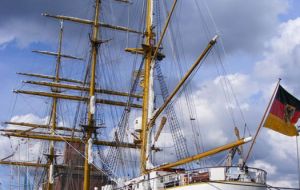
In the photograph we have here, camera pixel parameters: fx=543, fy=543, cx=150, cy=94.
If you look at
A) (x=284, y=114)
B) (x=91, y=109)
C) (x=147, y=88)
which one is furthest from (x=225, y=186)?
(x=91, y=109)

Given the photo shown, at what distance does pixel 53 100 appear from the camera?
79.8m

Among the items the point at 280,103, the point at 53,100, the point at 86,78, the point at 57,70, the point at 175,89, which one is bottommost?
the point at 280,103

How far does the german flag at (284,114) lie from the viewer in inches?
1155

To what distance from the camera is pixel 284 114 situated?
97.4 feet

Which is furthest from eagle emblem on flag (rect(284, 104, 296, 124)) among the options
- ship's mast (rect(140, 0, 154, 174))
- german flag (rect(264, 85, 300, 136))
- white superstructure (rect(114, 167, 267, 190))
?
ship's mast (rect(140, 0, 154, 174))

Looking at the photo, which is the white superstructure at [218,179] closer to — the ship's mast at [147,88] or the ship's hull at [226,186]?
the ship's hull at [226,186]

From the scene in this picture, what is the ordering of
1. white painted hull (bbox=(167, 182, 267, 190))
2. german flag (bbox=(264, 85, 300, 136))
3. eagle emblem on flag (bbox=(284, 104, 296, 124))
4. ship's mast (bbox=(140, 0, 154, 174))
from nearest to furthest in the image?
german flag (bbox=(264, 85, 300, 136)) → eagle emblem on flag (bbox=(284, 104, 296, 124)) → white painted hull (bbox=(167, 182, 267, 190)) → ship's mast (bbox=(140, 0, 154, 174))

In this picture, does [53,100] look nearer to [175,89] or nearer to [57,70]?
[57,70]

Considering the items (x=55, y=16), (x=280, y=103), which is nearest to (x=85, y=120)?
(x=55, y=16)


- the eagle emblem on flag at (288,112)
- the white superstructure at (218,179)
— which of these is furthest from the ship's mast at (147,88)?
the eagle emblem on flag at (288,112)

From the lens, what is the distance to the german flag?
96.3ft

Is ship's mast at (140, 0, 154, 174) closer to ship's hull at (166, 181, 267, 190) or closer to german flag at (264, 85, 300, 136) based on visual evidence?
ship's hull at (166, 181, 267, 190)

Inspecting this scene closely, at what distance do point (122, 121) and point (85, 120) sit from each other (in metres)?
5.15

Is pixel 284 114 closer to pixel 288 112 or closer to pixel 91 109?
pixel 288 112
